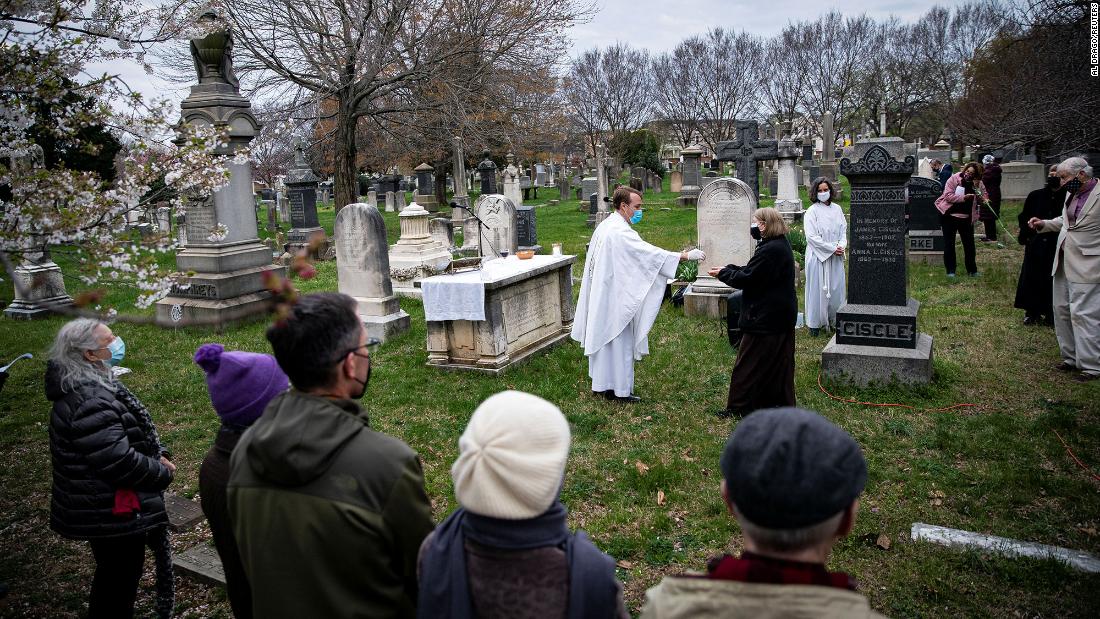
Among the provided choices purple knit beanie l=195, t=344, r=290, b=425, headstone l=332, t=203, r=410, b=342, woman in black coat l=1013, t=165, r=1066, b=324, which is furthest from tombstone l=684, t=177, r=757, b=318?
purple knit beanie l=195, t=344, r=290, b=425

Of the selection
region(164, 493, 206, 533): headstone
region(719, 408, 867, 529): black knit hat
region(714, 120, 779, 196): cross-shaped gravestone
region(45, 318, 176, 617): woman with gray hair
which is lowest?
region(164, 493, 206, 533): headstone

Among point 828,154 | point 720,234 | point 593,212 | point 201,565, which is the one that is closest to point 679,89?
point 828,154

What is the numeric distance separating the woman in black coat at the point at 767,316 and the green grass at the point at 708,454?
1.59 ft

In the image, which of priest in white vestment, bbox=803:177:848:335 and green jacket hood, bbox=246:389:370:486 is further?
priest in white vestment, bbox=803:177:848:335

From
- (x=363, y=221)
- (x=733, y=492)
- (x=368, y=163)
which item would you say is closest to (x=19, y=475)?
(x=363, y=221)

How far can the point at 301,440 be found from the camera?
2.06m

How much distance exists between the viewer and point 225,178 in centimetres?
493

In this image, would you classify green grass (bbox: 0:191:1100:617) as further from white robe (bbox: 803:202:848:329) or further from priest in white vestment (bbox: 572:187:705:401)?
white robe (bbox: 803:202:848:329)

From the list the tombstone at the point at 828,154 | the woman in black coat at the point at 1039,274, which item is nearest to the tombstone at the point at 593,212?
the tombstone at the point at 828,154

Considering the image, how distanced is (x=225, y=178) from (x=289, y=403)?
3.28 m

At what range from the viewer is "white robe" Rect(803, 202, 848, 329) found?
30.4 ft

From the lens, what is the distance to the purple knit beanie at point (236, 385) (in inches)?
117

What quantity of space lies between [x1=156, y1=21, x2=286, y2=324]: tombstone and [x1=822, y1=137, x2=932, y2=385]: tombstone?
7.98m

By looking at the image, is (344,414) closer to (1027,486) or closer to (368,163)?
(1027,486)
